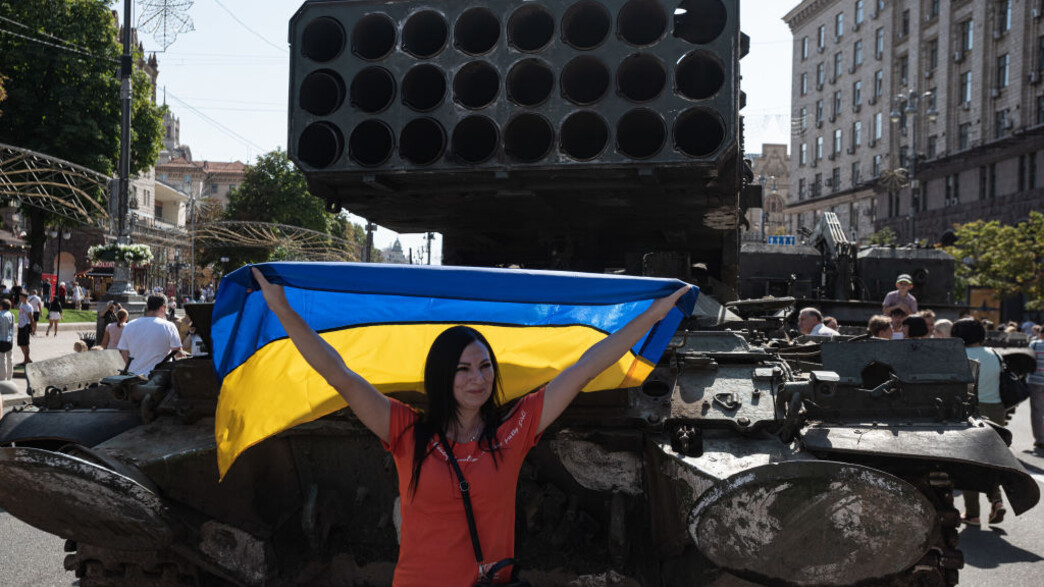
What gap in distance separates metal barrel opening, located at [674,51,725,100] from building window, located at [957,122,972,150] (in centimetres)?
4137

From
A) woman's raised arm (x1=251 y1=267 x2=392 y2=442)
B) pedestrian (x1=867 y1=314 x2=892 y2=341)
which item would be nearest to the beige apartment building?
pedestrian (x1=867 y1=314 x2=892 y2=341)

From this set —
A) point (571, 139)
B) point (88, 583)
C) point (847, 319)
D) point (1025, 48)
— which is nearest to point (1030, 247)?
point (1025, 48)

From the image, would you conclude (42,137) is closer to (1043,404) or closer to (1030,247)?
(1043,404)

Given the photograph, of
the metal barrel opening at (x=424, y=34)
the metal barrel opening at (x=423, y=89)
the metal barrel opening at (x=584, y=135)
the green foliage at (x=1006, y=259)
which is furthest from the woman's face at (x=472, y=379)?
the green foliage at (x=1006, y=259)

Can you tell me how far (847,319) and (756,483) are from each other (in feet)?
33.6

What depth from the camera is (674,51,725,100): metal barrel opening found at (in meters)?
4.94

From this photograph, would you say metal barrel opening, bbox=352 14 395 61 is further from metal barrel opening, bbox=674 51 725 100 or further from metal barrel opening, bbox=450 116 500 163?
metal barrel opening, bbox=674 51 725 100

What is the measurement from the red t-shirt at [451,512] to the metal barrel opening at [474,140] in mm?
2682

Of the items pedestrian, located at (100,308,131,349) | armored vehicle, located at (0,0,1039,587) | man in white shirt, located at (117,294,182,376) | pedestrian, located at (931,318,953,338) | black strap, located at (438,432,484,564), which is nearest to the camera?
black strap, located at (438,432,484,564)

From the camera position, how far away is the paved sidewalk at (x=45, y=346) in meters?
14.5

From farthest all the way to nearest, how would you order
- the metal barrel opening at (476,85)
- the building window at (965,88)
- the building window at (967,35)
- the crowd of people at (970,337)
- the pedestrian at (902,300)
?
the building window at (965,88)
the building window at (967,35)
the pedestrian at (902,300)
the crowd of people at (970,337)
the metal barrel opening at (476,85)

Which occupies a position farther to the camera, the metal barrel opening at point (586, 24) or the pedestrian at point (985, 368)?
the pedestrian at point (985, 368)

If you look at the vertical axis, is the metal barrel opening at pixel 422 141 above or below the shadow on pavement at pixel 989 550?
above

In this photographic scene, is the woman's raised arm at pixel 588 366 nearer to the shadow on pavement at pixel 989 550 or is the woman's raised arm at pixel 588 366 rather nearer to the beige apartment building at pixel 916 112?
the shadow on pavement at pixel 989 550
